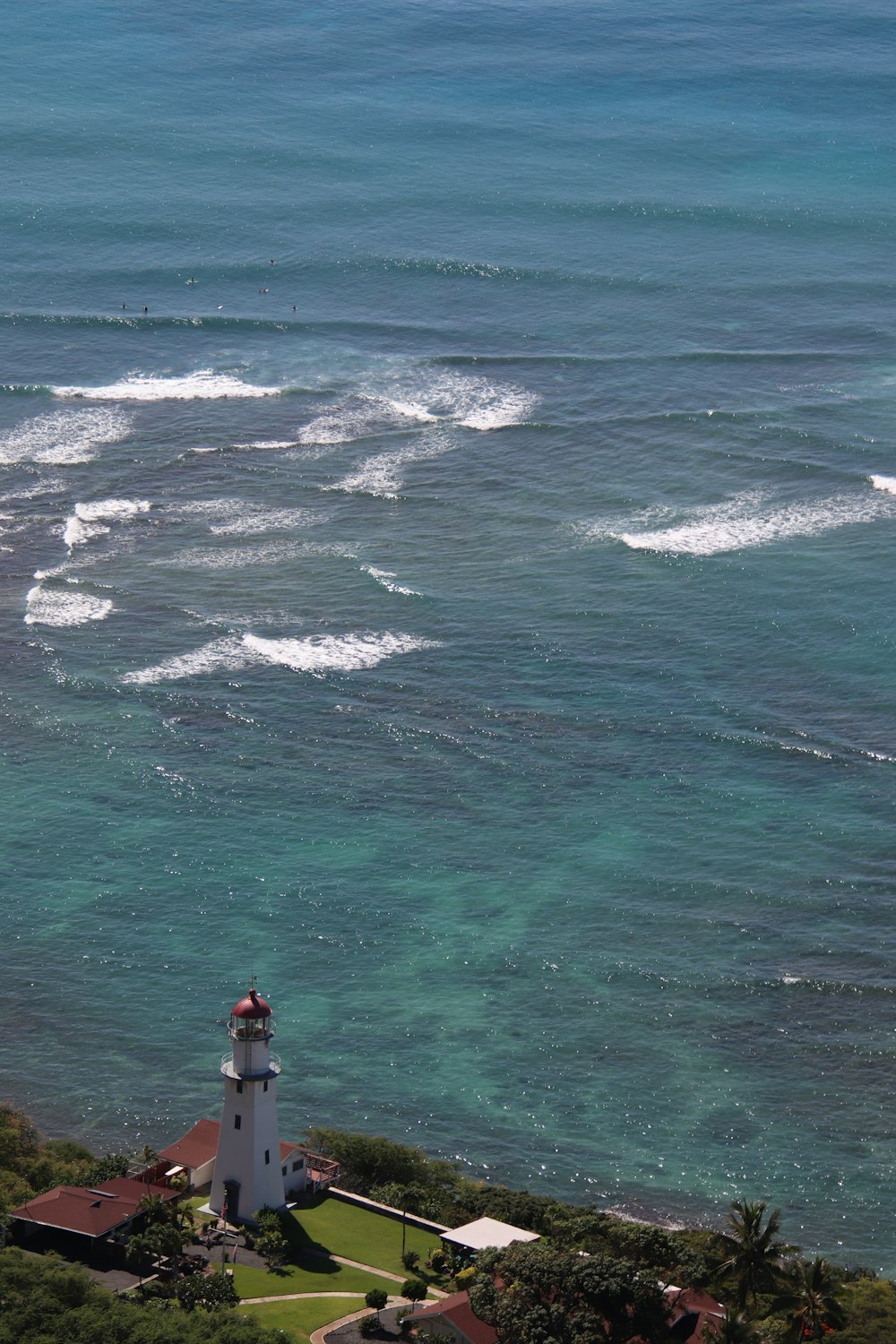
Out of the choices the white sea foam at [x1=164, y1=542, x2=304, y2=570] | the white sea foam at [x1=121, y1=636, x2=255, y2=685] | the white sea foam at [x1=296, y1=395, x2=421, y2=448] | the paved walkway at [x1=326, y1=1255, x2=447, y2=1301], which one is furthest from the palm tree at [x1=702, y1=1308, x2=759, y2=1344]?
the white sea foam at [x1=296, y1=395, x2=421, y2=448]

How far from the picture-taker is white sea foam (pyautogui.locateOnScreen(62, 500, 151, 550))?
137375mm

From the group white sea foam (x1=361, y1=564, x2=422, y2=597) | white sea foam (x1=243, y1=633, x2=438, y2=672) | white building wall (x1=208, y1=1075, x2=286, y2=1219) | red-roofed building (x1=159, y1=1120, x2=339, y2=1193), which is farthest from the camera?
white sea foam (x1=361, y1=564, x2=422, y2=597)

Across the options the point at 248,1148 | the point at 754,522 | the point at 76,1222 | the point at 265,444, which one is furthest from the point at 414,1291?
the point at 265,444

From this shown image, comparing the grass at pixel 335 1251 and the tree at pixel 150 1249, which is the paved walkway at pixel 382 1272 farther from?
the tree at pixel 150 1249

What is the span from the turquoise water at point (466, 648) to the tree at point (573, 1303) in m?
15.2

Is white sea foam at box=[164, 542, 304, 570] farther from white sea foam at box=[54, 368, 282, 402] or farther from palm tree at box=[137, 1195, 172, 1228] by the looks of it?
palm tree at box=[137, 1195, 172, 1228]

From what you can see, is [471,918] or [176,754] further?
[176,754]

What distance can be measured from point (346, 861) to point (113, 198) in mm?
102487

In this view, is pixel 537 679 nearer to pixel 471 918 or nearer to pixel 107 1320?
pixel 471 918

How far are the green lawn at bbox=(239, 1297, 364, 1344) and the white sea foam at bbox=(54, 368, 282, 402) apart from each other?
10020 centimetres

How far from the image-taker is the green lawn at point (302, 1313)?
217 ft

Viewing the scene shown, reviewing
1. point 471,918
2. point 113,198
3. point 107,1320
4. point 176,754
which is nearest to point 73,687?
point 176,754

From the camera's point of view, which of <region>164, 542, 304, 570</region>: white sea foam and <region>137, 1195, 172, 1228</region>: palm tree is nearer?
<region>137, 1195, 172, 1228</region>: palm tree

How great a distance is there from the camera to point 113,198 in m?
187
